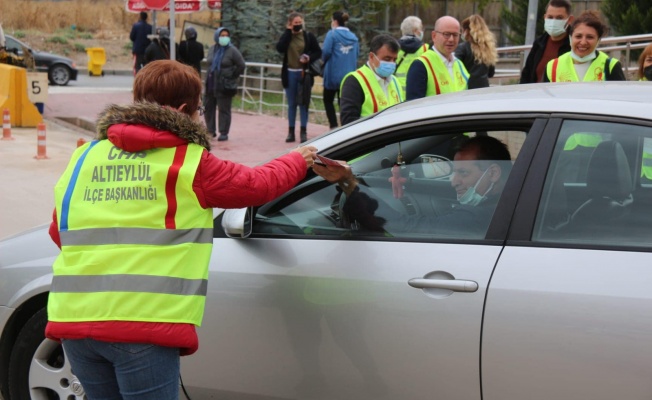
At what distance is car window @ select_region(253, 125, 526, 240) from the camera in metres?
3.42

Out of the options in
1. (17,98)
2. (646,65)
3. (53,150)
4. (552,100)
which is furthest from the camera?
(17,98)

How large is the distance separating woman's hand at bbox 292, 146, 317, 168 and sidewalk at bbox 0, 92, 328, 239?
568 centimetres

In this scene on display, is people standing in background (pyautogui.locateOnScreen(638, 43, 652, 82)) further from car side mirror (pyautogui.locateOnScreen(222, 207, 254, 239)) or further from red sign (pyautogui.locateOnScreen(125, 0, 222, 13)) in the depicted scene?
red sign (pyautogui.locateOnScreen(125, 0, 222, 13))

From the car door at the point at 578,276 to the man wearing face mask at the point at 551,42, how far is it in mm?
4144

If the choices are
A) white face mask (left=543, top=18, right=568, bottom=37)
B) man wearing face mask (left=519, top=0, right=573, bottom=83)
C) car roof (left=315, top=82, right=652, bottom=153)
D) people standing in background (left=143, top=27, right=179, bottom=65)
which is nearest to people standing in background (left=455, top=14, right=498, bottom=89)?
man wearing face mask (left=519, top=0, right=573, bottom=83)

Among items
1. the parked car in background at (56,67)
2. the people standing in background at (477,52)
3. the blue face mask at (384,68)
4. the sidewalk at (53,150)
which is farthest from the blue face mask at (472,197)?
the parked car in background at (56,67)

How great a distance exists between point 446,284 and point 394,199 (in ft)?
1.71

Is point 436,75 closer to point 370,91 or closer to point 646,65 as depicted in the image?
point 370,91

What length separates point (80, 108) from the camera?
63.1 ft

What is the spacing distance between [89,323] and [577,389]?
156 cm

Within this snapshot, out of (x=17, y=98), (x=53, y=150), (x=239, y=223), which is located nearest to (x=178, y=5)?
(x=17, y=98)

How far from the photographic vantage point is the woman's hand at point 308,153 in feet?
11.1

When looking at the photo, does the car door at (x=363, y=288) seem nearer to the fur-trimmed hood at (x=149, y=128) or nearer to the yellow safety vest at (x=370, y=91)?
the fur-trimmed hood at (x=149, y=128)

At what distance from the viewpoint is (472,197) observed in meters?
3.42
